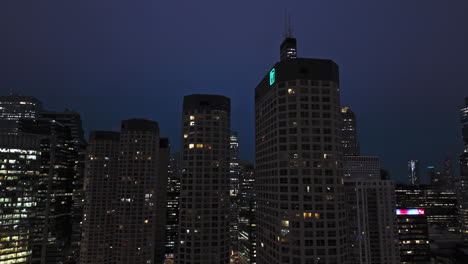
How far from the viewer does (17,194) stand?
177 m

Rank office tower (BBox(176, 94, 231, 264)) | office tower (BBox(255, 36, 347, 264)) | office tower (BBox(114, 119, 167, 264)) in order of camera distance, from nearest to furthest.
→ 1. office tower (BBox(255, 36, 347, 264))
2. office tower (BBox(176, 94, 231, 264))
3. office tower (BBox(114, 119, 167, 264))

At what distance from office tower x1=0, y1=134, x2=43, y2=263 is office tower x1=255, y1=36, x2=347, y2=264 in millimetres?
151264

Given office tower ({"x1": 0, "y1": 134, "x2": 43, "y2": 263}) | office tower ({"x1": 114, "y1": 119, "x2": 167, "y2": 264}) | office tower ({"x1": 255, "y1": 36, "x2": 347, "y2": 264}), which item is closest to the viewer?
office tower ({"x1": 255, "y1": 36, "x2": 347, "y2": 264})

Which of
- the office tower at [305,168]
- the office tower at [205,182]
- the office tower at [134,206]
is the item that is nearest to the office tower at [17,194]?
the office tower at [134,206]

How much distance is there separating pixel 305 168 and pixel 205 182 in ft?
202

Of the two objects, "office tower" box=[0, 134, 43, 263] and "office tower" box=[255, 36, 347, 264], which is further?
"office tower" box=[0, 134, 43, 263]

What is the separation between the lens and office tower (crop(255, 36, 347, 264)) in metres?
93.7

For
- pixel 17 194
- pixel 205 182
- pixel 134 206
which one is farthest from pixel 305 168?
pixel 17 194

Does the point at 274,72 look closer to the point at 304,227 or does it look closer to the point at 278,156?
the point at 278,156

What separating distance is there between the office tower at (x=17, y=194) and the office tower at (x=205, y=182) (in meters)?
105

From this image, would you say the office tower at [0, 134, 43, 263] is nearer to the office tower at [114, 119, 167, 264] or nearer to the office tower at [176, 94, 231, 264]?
the office tower at [114, 119, 167, 264]

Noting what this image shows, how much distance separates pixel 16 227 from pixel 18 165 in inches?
1424

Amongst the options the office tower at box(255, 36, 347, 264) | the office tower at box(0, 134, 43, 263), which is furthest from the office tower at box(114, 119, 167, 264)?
the office tower at box(255, 36, 347, 264)

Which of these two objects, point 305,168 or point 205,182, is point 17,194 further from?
point 305,168
